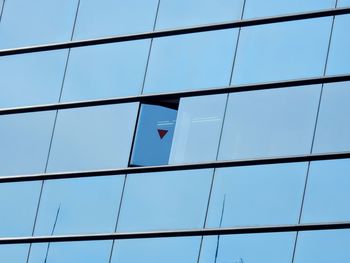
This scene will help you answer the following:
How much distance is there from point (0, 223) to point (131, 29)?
492 centimetres

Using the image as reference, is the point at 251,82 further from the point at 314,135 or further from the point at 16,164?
the point at 16,164

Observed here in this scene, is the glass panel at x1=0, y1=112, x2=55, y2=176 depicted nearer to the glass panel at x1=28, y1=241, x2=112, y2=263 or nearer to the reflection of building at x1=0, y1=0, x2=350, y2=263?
the reflection of building at x1=0, y1=0, x2=350, y2=263

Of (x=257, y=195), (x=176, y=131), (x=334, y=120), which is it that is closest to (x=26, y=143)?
(x=176, y=131)

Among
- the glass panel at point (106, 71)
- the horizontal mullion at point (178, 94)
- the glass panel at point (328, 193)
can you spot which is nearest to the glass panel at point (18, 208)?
the horizontal mullion at point (178, 94)

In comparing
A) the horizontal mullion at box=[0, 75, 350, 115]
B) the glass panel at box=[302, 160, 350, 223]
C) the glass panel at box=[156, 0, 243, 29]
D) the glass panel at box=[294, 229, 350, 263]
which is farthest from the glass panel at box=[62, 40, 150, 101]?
the glass panel at box=[294, 229, 350, 263]

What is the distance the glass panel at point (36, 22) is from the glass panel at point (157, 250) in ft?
18.7

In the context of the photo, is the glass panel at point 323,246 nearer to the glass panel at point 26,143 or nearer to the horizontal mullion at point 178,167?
the horizontal mullion at point 178,167

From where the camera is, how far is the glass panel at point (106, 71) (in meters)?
27.6

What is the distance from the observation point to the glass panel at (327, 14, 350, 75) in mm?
24734

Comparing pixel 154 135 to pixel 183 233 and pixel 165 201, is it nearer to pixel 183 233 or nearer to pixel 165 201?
pixel 165 201

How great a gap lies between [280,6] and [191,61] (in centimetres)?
209

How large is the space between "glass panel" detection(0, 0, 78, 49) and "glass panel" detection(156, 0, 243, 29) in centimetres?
254

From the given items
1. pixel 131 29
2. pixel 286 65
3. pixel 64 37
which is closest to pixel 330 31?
pixel 286 65

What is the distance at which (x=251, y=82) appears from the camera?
1014 inches
